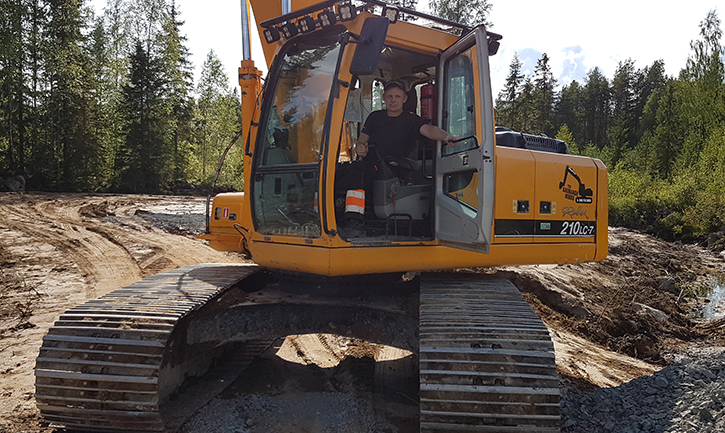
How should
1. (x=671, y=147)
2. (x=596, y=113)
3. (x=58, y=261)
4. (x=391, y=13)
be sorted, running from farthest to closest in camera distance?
1. (x=596, y=113)
2. (x=671, y=147)
3. (x=58, y=261)
4. (x=391, y=13)

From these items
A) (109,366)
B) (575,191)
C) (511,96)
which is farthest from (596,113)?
(109,366)

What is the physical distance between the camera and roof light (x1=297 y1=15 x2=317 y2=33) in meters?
3.45

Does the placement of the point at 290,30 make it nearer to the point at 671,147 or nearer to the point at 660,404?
the point at 660,404

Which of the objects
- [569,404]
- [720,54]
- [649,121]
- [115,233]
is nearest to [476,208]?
[569,404]

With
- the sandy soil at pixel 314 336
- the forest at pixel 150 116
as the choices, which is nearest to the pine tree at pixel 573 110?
the forest at pixel 150 116

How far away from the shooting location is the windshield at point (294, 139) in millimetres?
3547

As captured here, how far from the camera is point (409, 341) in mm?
3611

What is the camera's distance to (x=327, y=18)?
3.37 metres

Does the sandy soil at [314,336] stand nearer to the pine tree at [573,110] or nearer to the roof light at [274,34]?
the roof light at [274,34]

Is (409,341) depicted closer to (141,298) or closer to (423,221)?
(423,221)

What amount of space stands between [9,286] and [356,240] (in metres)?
5.80

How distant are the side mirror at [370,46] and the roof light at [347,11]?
11 cm

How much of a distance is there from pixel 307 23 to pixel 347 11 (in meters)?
0.33

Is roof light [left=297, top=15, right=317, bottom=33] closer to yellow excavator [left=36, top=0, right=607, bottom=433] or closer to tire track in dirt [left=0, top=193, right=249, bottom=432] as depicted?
yellow excavator [left=36, top=0, right=607, bottom=433]
